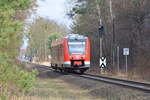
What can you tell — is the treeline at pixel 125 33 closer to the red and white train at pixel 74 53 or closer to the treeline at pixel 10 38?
the red and white train at pixel 74 53

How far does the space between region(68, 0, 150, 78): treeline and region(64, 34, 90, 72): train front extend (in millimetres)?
4244

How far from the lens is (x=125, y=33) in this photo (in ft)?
159

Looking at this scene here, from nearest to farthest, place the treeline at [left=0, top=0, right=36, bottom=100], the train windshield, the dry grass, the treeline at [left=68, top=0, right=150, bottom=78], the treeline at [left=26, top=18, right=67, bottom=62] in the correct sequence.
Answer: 1. the treeline at [left=0, top=0, right=36, bottom=100]
2. the dry grass
3. the train windshield
4. the treeline at [left=68, top=0, right=150, bottom=78]
5. the treeline at [left=26, top=18, right=67, bottom=62]

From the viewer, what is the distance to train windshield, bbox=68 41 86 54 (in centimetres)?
3909

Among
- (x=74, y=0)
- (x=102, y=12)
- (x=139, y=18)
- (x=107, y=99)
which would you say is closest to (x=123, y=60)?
(x=139, y=18)

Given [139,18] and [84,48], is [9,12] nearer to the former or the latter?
[84,48]

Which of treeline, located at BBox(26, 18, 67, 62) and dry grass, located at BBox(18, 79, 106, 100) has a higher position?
treeline, located at BBox(26, 18, 67, 62)

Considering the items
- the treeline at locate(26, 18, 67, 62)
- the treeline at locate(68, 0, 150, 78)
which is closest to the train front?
the treeline at locate(68, 0, 150, 78)

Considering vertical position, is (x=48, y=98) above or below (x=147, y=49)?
below

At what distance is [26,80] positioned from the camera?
11.1 m

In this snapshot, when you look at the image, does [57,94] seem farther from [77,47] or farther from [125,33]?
[125,33]

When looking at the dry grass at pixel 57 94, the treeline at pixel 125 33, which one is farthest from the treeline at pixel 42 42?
the dry grass at pixel 57 94

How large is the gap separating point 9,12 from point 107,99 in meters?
8.92

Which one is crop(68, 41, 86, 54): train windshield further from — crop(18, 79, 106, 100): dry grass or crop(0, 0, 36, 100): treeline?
Result: crop(0, 0, 36, 100): treeline
